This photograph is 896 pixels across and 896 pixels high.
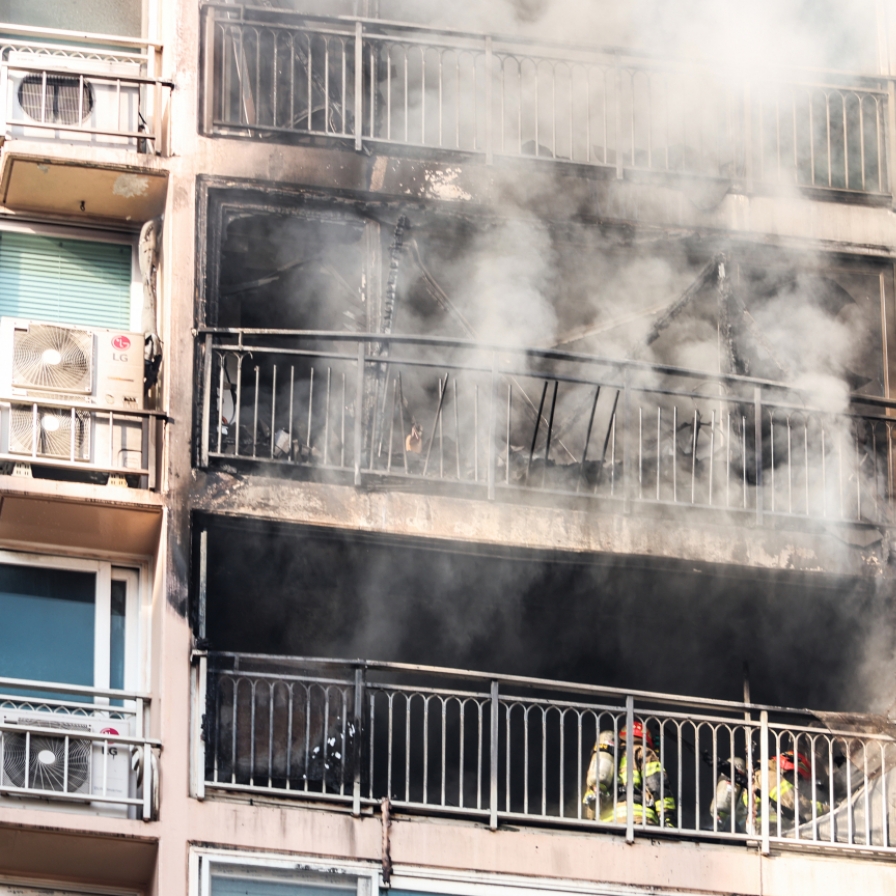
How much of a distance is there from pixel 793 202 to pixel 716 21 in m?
1.70

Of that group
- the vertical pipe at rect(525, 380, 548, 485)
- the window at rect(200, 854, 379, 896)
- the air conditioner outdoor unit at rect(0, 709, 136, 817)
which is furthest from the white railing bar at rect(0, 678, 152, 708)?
the vertical pipe at rect(525, 380, 548, 485)

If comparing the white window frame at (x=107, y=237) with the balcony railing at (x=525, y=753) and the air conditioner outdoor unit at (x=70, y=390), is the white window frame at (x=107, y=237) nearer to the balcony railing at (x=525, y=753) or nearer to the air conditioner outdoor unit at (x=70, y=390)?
the air conditioner outdoor unit at (x=70, y=390)

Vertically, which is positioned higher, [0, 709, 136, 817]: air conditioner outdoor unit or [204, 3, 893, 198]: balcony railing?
[204, 3, 893, 198]: balcony railing

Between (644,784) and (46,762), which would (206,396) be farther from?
(644,784)

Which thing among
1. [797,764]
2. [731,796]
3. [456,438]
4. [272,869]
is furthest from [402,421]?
[797,764]

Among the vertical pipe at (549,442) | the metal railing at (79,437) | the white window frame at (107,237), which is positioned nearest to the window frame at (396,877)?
the metal railing at (79,437)

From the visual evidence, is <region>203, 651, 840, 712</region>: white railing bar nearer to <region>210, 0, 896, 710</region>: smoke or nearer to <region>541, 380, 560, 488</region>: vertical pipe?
<region>210, 0, 896, 710</region>: smoke

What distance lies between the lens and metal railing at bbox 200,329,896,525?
42.8 feet

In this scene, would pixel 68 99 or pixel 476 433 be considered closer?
pixel 476 433

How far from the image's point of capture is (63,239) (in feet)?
45.4

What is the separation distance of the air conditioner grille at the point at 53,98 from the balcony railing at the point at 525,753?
12.9 feet

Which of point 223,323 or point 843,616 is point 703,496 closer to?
point 843,616

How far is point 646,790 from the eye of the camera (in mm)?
12766

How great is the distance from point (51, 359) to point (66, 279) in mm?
843
